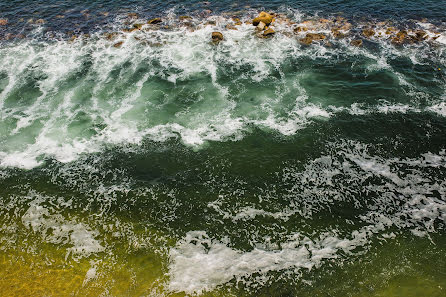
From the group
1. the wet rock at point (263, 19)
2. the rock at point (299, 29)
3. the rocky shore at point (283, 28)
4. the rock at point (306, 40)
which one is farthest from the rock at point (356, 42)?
the wet rock at point (263, 19)

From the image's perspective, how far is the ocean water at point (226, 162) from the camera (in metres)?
15.0

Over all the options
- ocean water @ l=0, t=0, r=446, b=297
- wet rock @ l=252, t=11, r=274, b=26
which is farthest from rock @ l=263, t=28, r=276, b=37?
wet rock @ l=252, t=11, r=274, b=26

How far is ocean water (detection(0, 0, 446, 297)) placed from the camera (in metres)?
15.0

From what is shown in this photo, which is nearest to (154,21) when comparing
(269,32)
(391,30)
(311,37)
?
(269,32)

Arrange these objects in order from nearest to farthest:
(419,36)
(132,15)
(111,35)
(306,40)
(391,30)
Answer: (419,36) → (306,40) → (391,30) → (111,35) → (132,15)

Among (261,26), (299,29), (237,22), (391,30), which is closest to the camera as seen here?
(391,30)

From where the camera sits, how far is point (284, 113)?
23703mm

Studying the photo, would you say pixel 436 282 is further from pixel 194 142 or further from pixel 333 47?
pixel 333 47

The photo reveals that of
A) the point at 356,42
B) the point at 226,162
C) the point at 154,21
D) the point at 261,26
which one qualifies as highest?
the point at 154,21

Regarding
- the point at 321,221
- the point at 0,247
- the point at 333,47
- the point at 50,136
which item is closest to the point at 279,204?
the point at 321,221

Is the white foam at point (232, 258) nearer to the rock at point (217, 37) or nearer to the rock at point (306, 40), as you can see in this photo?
the rock at point (306, 40)

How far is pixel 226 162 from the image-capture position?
66.5 feet

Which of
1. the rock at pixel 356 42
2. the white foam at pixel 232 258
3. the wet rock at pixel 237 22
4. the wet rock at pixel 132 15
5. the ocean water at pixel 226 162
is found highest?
the wet rock at pixel 132 15

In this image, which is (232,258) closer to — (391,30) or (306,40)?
(306,40)
